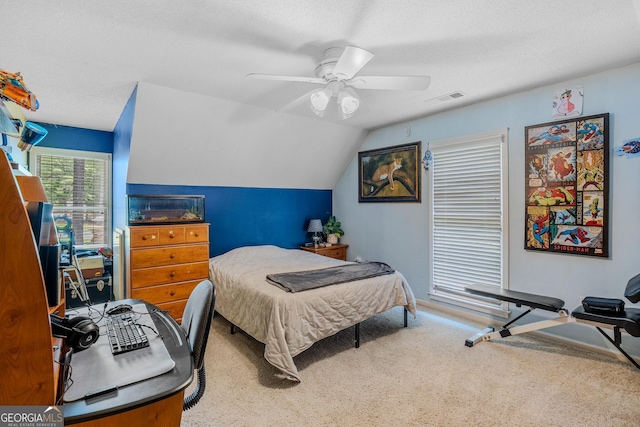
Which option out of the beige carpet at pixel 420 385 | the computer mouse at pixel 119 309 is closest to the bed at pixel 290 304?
the beige carpet at pixel 420 385

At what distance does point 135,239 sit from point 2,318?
2.43m

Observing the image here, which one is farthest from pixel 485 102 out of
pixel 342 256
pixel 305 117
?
pixel 342 256

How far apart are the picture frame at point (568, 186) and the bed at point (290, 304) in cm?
144

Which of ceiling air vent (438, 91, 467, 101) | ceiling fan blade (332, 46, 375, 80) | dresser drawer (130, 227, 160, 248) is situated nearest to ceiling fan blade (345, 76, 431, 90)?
ceiling fan blade (332, 46, 375, 80)

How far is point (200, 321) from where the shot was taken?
1.42m

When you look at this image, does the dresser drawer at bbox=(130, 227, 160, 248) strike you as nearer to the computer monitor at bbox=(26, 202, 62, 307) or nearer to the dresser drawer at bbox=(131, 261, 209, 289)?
the dresser drawer at bbox=(131, 261, 209, 289)

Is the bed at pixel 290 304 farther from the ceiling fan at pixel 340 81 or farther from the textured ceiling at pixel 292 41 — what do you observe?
the textured ceiling at pixel 292 41

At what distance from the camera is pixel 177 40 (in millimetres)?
2061

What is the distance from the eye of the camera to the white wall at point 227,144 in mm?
3127

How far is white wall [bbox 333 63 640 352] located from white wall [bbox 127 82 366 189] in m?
0.76

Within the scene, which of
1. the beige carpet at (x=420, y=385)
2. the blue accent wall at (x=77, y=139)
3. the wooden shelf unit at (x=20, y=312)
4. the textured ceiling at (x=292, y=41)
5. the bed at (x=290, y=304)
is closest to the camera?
the wooden shelf unit at (x=20, y=312)

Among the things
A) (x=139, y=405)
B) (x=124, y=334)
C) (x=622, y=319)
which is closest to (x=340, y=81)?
(x=124, y=334)

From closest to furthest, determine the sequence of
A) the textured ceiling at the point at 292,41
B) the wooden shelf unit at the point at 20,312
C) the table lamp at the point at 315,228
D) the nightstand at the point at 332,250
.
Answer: the wooden shelf unit at the point at 20,312, the textured ceiling at the point at 292,41, the nightstand at the point at 332,250, the table lamp at the point at 315,228

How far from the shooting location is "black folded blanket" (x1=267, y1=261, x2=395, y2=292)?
2.57 meters
